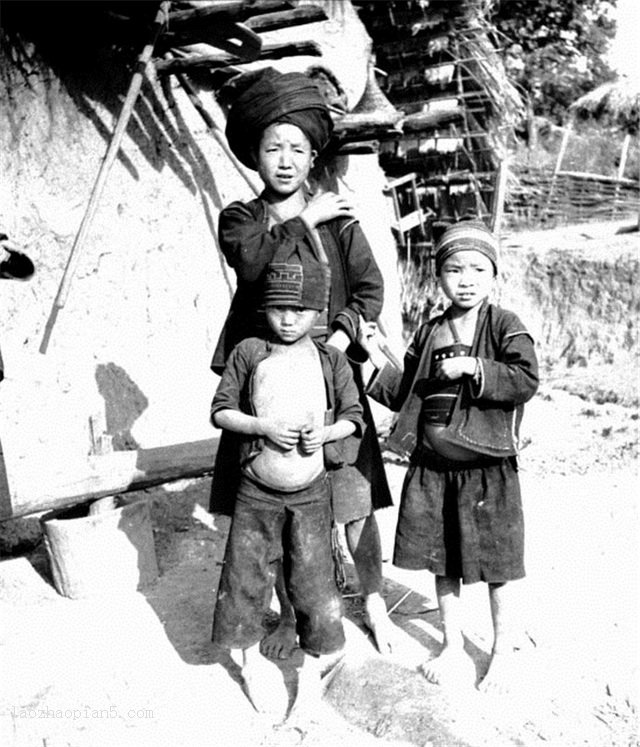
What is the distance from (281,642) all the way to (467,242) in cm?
162

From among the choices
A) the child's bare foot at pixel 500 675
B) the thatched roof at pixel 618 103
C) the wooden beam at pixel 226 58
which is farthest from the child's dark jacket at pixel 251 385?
the thatched roof at pixel 618 103

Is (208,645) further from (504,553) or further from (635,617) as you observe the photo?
(635,617)

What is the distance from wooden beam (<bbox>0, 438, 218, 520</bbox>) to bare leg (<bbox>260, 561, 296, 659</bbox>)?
1060 mm

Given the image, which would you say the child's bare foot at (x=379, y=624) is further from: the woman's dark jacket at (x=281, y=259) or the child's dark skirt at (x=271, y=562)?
the woman's dark jacket at (x=281, y=259)

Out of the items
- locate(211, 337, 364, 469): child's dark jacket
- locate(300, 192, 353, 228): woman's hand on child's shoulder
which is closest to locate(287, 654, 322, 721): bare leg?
locate(211, 337, 364, 469): child's dark jacket

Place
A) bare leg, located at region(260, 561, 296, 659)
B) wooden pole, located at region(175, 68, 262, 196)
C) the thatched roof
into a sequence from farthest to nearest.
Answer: the thatched roof, wooden pole, located at region(175, 68, 262, 196), bare leg, located at region(260, 561, 296, 659)

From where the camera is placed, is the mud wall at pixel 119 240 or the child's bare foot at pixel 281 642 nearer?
the child's bare foot at pixel 281 642

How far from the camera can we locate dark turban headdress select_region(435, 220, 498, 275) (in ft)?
8.55

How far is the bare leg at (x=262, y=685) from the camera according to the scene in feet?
8.72

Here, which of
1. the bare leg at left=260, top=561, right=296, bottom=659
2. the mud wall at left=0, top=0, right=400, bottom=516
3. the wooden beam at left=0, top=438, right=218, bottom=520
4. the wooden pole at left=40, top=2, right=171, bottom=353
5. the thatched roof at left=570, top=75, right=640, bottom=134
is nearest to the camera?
the bare leg at left=260, top=561, right=296, bottom=659

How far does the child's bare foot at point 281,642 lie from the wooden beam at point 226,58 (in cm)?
379

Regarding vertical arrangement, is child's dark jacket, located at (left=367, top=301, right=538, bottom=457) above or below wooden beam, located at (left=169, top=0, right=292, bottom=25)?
below

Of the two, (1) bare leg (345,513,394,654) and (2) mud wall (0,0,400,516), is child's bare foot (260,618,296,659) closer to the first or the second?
(1) bare leg (345,513,394,654)

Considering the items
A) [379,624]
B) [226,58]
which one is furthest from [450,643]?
[226,58]
